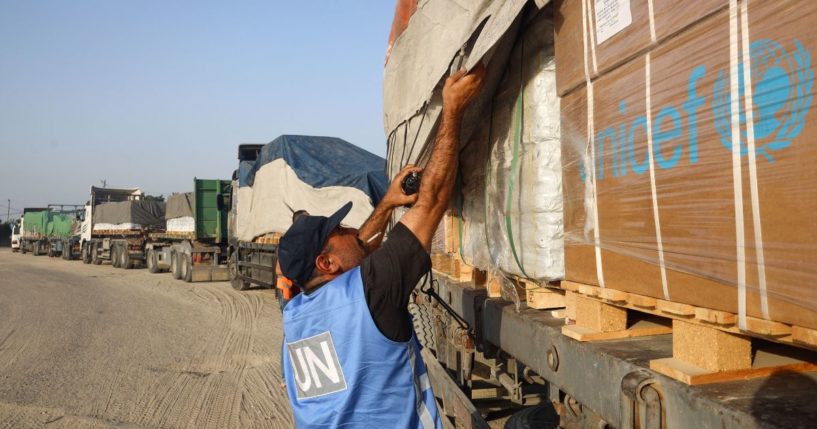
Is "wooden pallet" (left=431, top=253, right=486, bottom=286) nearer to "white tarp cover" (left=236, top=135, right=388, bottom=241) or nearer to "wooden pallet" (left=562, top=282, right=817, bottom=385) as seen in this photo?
"wooden pallet" (left=562, top=282, right=817, bottom=385)

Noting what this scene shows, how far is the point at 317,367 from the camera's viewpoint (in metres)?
2.11

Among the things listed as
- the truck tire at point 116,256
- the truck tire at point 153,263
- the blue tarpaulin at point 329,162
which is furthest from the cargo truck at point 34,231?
the blue tarpaulin at point 329,162

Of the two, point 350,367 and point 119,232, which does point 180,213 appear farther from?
point 350,367

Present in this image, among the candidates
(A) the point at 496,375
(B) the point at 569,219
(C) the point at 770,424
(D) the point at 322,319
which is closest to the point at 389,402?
(D) the point at 322,319

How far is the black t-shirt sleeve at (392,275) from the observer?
196 cm

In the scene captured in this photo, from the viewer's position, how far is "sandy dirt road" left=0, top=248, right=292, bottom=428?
18.9 ft

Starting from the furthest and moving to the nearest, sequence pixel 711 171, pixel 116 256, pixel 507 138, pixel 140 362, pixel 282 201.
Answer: pixel 116 256
pixel 282 201
pixel 140 362
pixel 507 138
pixel 711 171

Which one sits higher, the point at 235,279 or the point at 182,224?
the point at 182,224

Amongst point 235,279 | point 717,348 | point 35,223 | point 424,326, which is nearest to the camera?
point 717,348

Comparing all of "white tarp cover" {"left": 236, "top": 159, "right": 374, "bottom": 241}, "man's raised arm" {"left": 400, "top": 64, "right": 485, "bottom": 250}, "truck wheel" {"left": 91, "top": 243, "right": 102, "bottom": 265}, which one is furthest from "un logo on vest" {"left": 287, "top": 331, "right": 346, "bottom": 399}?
"truck wheel" {"left": 91, "top": 243, "right": 102, "bottom": 265}

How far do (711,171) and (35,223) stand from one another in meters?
46.7

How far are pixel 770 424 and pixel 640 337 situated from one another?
990mm

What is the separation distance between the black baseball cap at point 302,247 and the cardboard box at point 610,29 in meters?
1.08

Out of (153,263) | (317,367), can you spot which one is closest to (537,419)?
(317,367)
